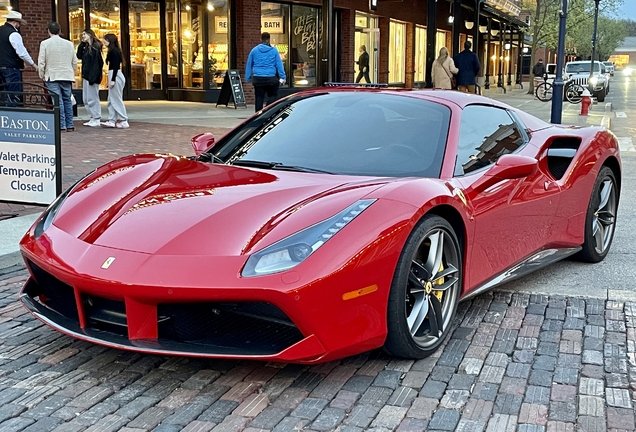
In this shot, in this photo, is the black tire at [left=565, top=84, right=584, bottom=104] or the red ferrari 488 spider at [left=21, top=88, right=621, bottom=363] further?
the black tire at [left=565, top=84, right=584, bottom=104]

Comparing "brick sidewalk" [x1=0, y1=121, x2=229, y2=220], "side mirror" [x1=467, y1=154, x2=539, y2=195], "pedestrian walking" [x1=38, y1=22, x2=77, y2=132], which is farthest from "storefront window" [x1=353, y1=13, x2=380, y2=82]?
"side mirror" [x1=467, y1=154, x2=539, y2=195]

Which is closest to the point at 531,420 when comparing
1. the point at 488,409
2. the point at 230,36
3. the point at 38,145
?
the point at 488,409

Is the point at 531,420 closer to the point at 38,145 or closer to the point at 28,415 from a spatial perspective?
the point at 28,415

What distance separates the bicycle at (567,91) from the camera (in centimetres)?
2787

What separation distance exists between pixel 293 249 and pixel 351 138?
1195mm

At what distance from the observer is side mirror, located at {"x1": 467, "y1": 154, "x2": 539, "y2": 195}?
157 inches

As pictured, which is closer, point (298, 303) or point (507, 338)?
point (298, 303)

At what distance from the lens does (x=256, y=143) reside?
14.0ft

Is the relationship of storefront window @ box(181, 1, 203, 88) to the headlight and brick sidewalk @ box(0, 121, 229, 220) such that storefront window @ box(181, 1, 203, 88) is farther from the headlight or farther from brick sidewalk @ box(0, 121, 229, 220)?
the headlight

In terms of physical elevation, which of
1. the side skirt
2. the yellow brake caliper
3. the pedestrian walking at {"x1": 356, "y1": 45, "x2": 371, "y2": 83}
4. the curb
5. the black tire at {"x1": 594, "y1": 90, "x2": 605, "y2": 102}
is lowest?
the curb

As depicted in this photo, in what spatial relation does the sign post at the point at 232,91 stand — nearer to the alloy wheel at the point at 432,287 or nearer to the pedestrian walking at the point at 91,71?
the pedestrian walking at the point at 91,71

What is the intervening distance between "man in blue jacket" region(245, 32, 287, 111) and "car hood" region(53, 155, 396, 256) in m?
11.3

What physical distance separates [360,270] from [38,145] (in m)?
4.04

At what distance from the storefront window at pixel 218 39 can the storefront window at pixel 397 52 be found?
10204mm
